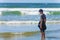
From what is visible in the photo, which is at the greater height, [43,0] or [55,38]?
[43,0]

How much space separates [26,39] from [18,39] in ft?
1.33

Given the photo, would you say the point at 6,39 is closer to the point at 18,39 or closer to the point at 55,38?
the point at 18,39

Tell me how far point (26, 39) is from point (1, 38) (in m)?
1.36

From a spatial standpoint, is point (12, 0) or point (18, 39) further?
point (12, 0)

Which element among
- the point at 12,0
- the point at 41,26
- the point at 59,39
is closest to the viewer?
the point at 41,26

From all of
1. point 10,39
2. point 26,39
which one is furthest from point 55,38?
point 10,39

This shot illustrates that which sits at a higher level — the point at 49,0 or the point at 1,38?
the point at 49,0

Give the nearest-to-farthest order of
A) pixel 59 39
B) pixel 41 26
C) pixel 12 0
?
pixel 41 26
pixel 59 39
pixel 12 0

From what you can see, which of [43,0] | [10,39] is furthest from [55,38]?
[43,0]

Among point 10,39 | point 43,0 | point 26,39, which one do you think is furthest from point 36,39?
point 43,0

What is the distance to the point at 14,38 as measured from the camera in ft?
42.8

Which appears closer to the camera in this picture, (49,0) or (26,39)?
(26,39)

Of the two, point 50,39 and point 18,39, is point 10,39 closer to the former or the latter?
point 18,39

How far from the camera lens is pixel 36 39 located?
12703 mm
